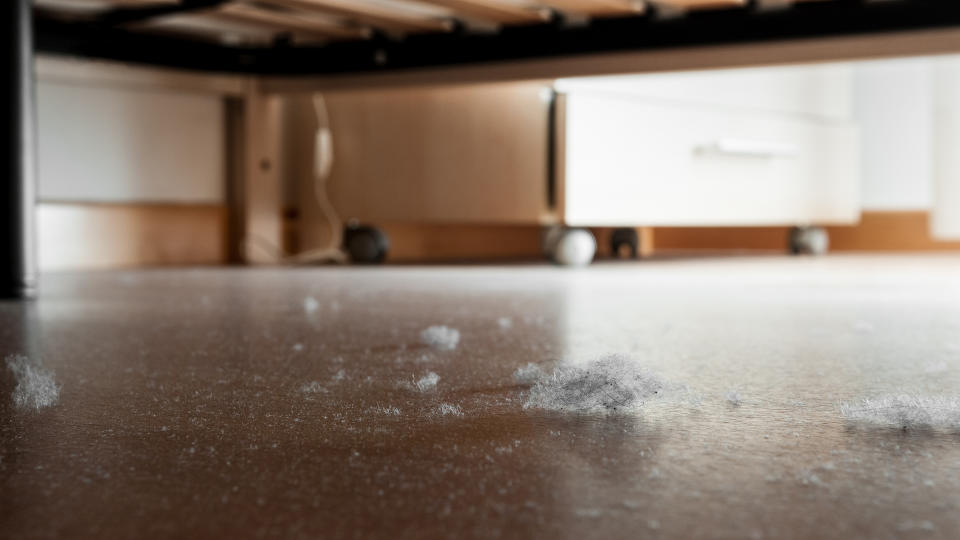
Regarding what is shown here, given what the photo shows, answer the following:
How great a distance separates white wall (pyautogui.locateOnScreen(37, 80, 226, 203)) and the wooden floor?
50.7 inches

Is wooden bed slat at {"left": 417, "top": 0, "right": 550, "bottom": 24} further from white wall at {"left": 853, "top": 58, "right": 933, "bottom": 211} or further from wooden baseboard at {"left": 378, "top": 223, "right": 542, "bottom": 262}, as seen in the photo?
white wall at {"left": 853, "top": 58, "right": 933, "bottom": 211}

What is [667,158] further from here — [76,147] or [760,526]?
[760,526]

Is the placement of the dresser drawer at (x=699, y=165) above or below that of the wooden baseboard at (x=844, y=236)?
above

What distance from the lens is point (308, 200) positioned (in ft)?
10.3

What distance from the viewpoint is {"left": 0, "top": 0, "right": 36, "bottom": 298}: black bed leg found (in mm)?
→ 1697

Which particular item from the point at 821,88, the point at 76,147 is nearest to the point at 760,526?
the point at 76,147

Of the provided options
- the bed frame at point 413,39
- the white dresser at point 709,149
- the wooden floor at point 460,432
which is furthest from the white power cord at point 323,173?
the wooden floor at point 460,432

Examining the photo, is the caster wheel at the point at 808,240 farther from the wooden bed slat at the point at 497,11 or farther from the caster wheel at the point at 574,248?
the wooden bed slat at the point at 497,11

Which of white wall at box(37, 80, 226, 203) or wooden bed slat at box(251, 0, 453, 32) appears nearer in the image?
wooden bed slat at box(251, 0, 453, 32)

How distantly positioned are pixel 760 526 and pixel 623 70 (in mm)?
1963

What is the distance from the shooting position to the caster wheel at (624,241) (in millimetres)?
3418

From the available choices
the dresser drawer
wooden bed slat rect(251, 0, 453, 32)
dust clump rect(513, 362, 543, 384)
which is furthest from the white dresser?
Answer: dust clump rect(513, 362, 543, 384)

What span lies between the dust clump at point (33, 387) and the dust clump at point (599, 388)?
38 centimetres

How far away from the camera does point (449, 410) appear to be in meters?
0.77
